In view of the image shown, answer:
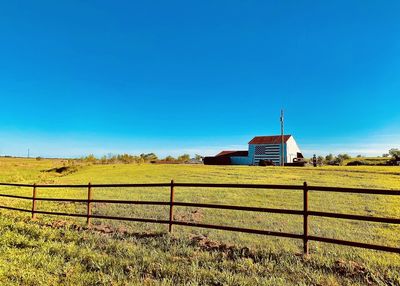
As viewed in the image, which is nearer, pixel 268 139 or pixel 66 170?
pixel 66 170

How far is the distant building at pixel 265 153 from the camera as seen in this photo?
214ft

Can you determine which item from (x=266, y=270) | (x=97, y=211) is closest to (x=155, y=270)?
(x=266, y=270)

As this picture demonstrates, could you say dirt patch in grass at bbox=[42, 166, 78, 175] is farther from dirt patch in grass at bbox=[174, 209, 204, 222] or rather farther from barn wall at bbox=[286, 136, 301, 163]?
barn wall at bbox=[286, 136, 301, 163]

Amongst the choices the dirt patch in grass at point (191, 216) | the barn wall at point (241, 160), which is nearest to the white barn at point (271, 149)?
the barn wall at point (241, 160)

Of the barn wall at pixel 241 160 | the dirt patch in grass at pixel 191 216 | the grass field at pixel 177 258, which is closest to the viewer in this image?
the grass field at pixel 177 258

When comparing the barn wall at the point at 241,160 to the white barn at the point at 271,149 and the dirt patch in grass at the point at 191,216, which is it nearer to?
the white barn at the point at 271,149

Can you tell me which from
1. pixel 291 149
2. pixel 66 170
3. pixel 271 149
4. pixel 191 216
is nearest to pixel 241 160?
pixel 271 149

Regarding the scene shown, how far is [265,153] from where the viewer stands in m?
66.6

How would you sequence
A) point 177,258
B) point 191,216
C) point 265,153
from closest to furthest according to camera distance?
point 177,258 < point 191,216 < point 265,153

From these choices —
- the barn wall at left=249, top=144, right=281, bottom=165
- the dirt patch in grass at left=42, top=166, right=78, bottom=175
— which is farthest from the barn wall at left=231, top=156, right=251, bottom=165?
the dirt patch in grass at left=42, top=166, right=78, bottom=175

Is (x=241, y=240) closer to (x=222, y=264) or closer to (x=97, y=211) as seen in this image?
(x=222, y=264)

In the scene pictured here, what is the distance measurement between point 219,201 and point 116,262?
35.4 ft

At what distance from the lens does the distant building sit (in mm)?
65300

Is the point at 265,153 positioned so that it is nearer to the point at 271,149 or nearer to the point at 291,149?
the point at 271,149
